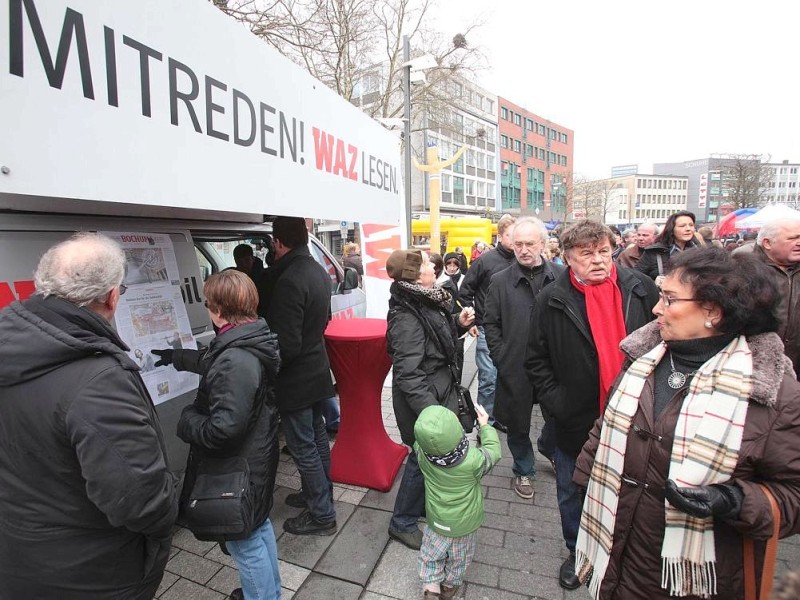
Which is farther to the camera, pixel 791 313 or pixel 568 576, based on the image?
pixel 791 313

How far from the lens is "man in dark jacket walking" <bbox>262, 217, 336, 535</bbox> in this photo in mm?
2623

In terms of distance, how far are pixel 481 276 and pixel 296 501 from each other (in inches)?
96.4

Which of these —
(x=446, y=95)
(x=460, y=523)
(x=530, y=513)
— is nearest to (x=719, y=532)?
(x=460, y=523)

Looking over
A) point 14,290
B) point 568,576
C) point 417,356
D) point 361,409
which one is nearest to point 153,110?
point 14,290

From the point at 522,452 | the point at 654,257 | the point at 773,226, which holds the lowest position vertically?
the point at 522,452

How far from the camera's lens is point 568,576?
2357 millimetres

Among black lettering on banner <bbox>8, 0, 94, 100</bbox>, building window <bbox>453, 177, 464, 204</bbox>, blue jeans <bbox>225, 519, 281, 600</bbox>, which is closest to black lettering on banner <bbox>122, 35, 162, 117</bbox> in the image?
black lettering on banner <bbox>8, 0, 94, 100</bbox>

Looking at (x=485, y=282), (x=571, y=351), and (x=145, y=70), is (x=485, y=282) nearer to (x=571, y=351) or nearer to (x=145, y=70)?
(x=571, y=351)

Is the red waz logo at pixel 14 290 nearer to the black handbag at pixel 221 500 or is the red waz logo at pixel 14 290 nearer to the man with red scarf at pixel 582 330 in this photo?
the black handbag at pixel 221 500

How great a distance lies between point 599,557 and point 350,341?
1.90m

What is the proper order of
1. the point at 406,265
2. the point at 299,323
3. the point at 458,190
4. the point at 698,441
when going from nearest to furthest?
the point at 698,441 → the point at 406,265 → the point at 299,323 → the point at 458,190

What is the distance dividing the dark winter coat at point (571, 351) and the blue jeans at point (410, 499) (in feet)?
2.64

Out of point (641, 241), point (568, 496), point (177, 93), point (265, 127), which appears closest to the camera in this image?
point (177, 93)

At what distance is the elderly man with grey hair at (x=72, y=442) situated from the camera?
1.27 meters
